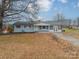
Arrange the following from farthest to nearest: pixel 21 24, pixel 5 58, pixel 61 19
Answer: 1. pixel 61 19
2. pixel 21 24
3. pixel 5 58

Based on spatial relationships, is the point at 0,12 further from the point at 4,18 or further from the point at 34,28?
the point at 34,28

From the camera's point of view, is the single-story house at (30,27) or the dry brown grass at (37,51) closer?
the dry brown grass at (37,51)

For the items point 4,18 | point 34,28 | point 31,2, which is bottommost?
point 34,28

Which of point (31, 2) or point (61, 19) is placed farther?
point (61, 19)

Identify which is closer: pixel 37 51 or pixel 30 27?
pixel 37 51

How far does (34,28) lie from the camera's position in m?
75.1

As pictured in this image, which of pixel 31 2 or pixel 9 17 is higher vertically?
pixel 31 2

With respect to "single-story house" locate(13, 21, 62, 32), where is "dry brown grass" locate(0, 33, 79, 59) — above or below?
above

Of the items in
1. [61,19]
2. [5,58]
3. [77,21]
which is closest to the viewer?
[5,58]

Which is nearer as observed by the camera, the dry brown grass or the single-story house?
the dry brown grass

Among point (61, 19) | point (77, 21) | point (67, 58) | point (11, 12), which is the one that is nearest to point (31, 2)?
point (11, 12)

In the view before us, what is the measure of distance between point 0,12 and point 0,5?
1621 mm

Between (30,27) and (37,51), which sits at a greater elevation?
(37,51)

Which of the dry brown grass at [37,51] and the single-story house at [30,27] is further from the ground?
the dry brown grass at [37,51]
